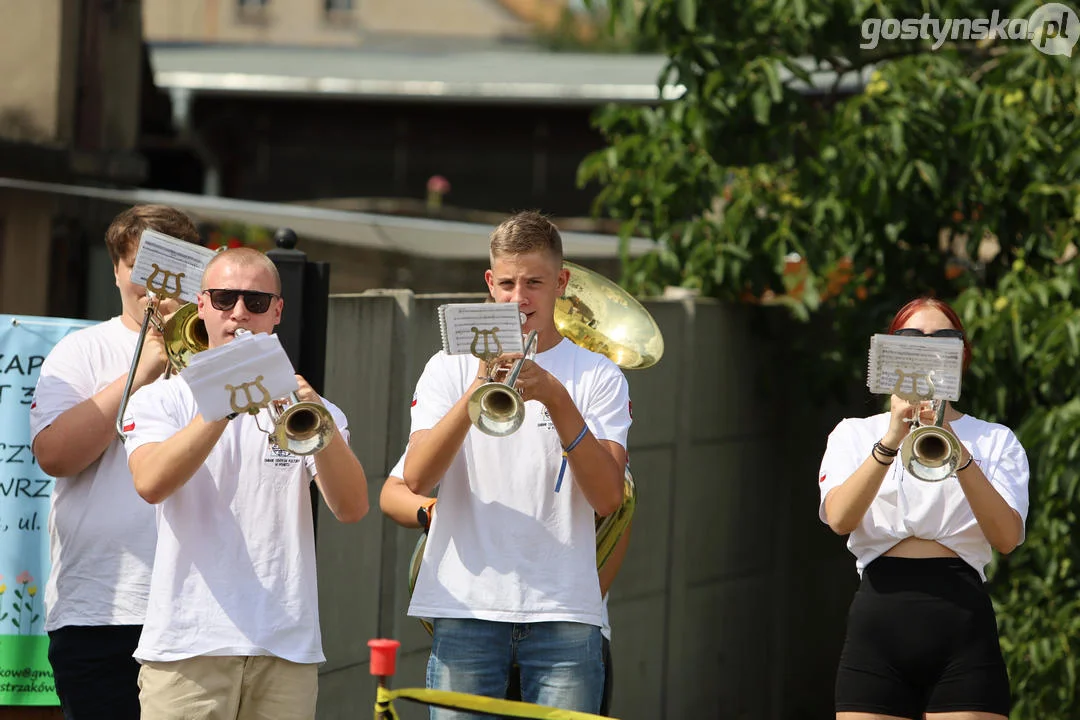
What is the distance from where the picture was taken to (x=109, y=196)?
9430 mm

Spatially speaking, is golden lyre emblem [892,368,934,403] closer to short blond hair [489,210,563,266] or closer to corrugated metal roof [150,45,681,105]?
short blond hair [489,210,563,266]

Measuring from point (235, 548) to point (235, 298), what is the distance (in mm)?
582

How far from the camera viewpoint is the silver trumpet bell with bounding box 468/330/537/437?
3.77m

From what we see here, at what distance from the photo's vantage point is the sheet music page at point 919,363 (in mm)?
4156

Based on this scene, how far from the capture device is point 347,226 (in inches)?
428

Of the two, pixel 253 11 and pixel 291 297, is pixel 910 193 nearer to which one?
pixel 291 297

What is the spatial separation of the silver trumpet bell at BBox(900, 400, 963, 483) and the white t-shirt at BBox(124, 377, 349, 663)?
60.9 inches

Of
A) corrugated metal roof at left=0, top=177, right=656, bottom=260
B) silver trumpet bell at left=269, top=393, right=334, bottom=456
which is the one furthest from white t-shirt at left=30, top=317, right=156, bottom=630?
corrugated metal roof at left=0, top=177, right=656, bottom=260

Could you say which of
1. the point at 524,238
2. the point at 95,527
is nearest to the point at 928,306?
the point at 524,238

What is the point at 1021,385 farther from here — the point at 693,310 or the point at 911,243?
the point at 693,310

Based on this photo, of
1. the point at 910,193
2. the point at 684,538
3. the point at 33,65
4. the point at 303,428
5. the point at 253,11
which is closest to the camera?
the point at 303,428

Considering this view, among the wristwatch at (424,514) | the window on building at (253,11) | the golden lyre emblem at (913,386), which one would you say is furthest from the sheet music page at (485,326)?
the window on building at (253,11)

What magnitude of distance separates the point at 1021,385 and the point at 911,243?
85 cm
